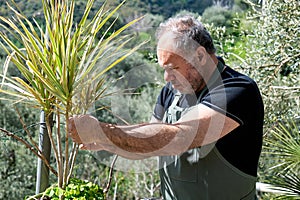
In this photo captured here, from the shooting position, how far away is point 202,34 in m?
1.66

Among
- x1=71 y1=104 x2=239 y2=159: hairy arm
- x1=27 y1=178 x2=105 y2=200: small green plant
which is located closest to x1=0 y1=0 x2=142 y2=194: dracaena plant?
x1=27 y1=178 x2=105 y2=200: small green plant

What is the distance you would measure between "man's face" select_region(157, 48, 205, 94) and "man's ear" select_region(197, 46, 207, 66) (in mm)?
33

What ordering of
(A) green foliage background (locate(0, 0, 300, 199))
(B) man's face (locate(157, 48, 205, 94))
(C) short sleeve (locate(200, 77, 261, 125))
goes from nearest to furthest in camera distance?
(C) short sleeve (locate(200, 77, 261, 125)), (B) man's face (locate(157, 48, 205, 94)), (A) green foliage background (locate(0, 0, 300, 199))

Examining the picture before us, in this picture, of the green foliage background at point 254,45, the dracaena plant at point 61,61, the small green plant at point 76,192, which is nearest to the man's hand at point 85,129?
the dracaena plant at point 61,61

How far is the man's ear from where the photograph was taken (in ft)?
5.41

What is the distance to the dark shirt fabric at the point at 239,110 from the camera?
151 cm

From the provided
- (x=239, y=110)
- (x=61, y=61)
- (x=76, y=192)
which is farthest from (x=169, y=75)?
(x=76, y=192)

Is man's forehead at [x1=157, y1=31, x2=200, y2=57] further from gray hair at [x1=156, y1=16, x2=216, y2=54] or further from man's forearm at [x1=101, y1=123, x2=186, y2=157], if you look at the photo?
man's forearm at [x1=101, y1=123, x2=186, y2=157]

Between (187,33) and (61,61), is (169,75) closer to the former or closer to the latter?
(187,33)

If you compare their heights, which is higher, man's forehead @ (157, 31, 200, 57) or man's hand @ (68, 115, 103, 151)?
man's forehead @ (157, 31, 200, 57)

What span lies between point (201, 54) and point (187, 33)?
9 cm

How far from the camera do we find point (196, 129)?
140 centimetres

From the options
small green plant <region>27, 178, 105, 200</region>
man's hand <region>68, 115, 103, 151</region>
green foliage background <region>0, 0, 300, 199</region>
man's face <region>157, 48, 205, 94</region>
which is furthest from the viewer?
green foliage background <region>0, 0, 300, 199</region>

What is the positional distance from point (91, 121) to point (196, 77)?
519 millimetres
